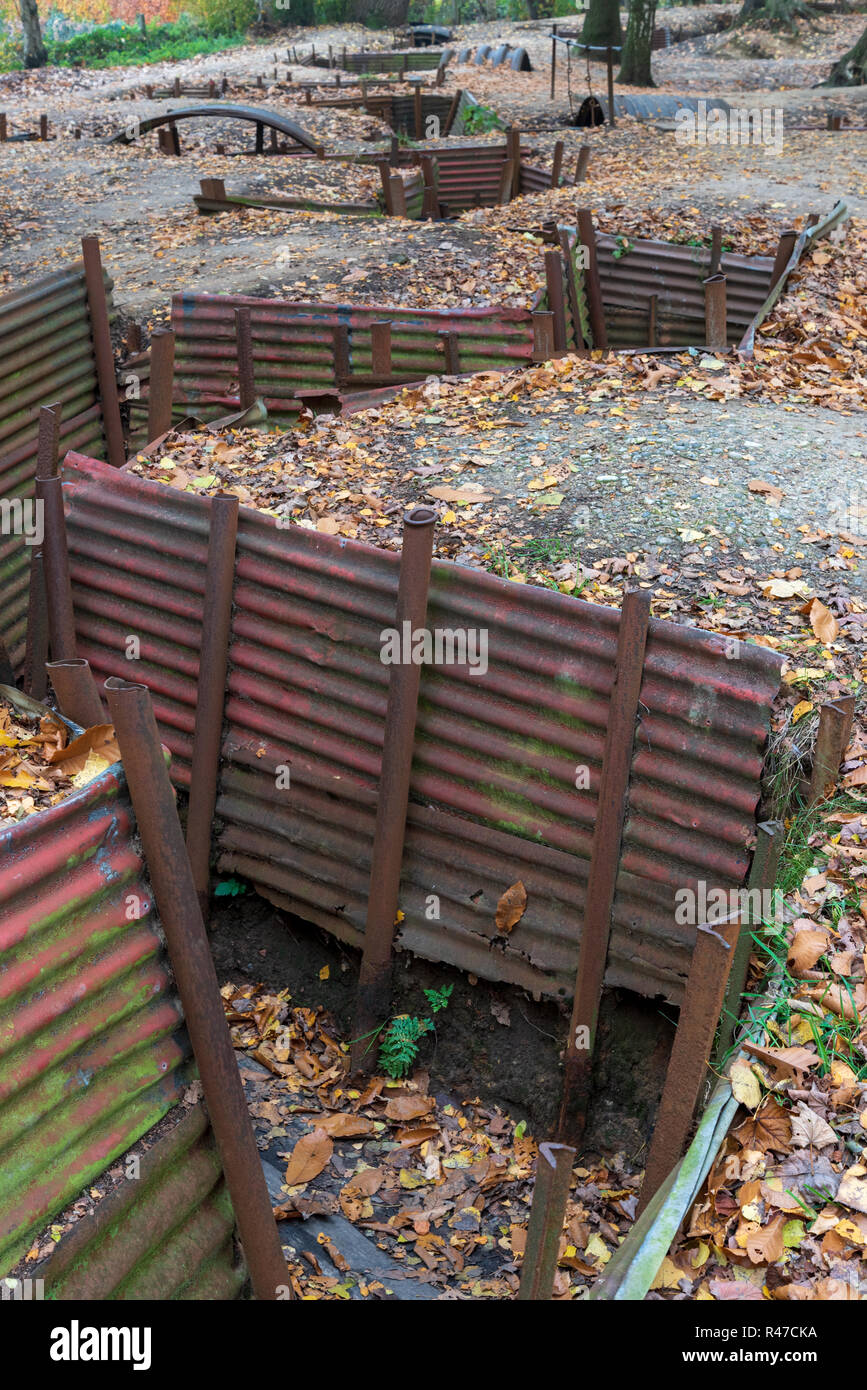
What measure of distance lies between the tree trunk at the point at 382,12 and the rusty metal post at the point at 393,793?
138 feet

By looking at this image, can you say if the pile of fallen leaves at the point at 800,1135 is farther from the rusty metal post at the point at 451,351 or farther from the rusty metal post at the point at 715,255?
the rusty metal post at the point at 715,255

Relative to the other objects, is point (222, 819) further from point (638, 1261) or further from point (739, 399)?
point (739, 399)

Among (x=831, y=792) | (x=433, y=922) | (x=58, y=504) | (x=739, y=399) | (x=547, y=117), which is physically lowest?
(x=433, y=922)

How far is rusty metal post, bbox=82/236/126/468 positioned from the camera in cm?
843

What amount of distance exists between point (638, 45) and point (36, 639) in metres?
25.6

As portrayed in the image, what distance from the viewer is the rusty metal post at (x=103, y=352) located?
27.7ft

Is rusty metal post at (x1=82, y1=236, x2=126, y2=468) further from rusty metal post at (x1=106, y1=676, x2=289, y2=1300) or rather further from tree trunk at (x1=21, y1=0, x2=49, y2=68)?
tree trunk at (x1=21, y1=0, x2=49, y2=68)

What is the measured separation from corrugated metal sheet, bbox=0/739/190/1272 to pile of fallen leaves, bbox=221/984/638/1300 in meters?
1.44

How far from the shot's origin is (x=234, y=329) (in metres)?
8.78

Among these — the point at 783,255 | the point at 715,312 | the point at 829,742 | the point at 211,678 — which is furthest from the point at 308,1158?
the point at 783,255

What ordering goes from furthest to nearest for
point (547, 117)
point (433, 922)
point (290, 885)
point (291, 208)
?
point (547, 117) → point (291, 208) → point (290, 885) → point (433, 922)

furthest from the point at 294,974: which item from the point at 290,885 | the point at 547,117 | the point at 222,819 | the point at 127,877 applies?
the point at 547,117

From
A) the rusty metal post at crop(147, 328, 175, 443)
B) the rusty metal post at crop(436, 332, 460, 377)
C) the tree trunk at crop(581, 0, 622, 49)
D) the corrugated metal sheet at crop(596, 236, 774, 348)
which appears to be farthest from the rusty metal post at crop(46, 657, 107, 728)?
the tree trunk at crop(581, 0, 622, 49)

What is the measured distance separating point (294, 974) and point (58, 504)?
Result: 9.08 ft
